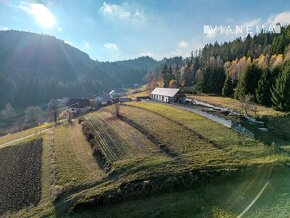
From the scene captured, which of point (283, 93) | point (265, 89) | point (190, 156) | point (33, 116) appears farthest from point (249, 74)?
point (33, 116)

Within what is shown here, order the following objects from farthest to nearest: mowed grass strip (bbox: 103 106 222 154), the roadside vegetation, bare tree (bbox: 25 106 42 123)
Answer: bare tree (bbox: 25 106 42 123) < mowed grass strip (bbox: 103 106 222 154) < the roadside vegetation

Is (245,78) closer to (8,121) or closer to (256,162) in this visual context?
(256,162)

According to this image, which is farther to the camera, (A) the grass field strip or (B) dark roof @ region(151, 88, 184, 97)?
(B) dark roof @ region(151, 88, 184, 97)

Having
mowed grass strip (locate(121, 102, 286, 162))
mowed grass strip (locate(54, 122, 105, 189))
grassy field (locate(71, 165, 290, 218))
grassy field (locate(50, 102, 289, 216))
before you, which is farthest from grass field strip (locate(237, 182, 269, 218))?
mowed grass strip (locate(54, 122, 105, 189))

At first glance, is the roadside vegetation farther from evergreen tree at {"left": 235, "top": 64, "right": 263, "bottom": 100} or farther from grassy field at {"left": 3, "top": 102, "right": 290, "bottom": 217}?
evergreen tree at {"left": 235, "top": 64, "right": 263, "bottom": 100}

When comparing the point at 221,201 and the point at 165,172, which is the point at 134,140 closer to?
the point at 165,172

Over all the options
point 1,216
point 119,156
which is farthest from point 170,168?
point 1,216

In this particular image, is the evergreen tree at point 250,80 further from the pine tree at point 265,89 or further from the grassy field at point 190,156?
the grassy field at point 190,156
